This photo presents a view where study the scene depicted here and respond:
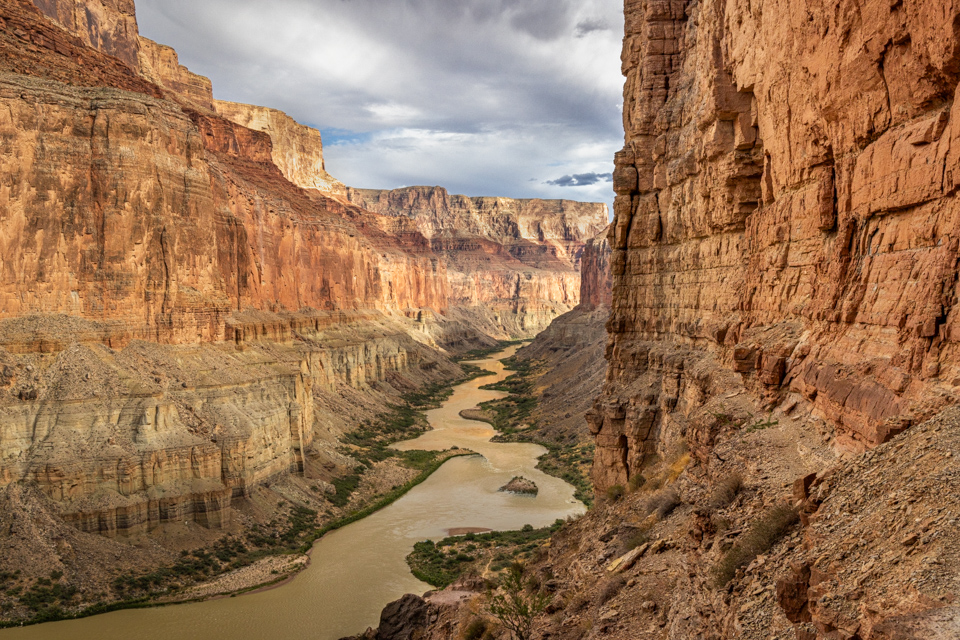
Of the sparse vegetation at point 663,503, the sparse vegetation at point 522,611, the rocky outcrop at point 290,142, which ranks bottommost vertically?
the sparse vegetation at point 522,611

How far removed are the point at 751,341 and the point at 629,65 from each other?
17.5 metres

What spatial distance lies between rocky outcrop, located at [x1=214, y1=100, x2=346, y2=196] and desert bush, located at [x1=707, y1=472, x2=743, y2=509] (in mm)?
101694

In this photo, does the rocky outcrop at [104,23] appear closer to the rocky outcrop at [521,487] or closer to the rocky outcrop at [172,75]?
the rocky outcrop at [172,75]

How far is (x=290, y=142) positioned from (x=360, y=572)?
9729 centimetres

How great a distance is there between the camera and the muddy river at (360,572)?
24.2 meters

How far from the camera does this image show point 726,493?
11.2 m

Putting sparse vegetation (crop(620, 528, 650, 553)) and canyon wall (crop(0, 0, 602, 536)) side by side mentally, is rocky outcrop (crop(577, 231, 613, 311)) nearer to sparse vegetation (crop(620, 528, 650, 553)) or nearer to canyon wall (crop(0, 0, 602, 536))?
canyon wall (crop(0, 0, 602, 536))

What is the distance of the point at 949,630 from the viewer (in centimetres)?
505

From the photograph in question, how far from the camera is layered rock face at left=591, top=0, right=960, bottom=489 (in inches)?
358

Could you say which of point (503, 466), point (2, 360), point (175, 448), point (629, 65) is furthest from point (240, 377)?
point (629, 65)

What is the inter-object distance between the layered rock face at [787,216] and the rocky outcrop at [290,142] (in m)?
88.5

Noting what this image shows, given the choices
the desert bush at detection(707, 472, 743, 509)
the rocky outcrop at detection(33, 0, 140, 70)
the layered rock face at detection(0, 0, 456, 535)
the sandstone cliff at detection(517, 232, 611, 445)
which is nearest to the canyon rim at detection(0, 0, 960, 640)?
the desert bush at detection(707, 472, 743, 509)

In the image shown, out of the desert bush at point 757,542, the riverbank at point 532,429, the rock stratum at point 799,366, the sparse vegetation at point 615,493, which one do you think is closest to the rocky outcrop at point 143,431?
the rock stratum at point 799,366

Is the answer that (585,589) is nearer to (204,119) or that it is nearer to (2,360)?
(2,360)
